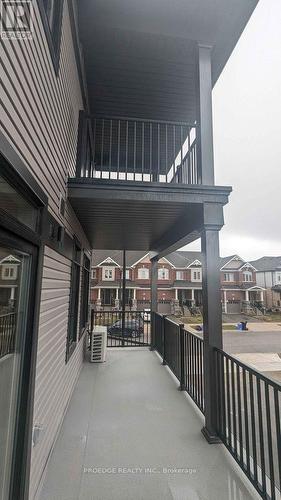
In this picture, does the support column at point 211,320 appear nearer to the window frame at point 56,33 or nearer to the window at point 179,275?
the window frame at point 56,33

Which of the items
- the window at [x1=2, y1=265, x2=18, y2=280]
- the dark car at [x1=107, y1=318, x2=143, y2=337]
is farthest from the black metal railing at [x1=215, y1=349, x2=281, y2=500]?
the dark car at [x1=107, y1=318, x2=143, y2=337]

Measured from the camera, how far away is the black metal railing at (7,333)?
136 centimetres

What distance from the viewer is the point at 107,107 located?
4.55m

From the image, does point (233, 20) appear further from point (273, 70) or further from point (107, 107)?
point (273, 70)

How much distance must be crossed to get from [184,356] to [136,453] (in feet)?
5.55

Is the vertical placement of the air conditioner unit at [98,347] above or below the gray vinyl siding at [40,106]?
below

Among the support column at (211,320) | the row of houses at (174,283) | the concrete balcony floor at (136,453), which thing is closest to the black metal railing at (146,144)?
the support column at (211,320)

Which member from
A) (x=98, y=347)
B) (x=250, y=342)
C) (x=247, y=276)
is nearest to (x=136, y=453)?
(x=98, y=347)

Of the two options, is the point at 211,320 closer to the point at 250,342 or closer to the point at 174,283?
the point at 250,342

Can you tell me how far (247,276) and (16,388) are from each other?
108ft

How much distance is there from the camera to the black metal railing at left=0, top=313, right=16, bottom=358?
1363 millimetres

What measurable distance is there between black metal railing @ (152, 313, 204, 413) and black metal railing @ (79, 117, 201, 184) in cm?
231

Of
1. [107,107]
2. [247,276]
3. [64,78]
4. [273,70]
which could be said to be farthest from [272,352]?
[247,276]

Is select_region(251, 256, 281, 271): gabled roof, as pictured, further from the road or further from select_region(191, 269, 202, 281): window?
the road
